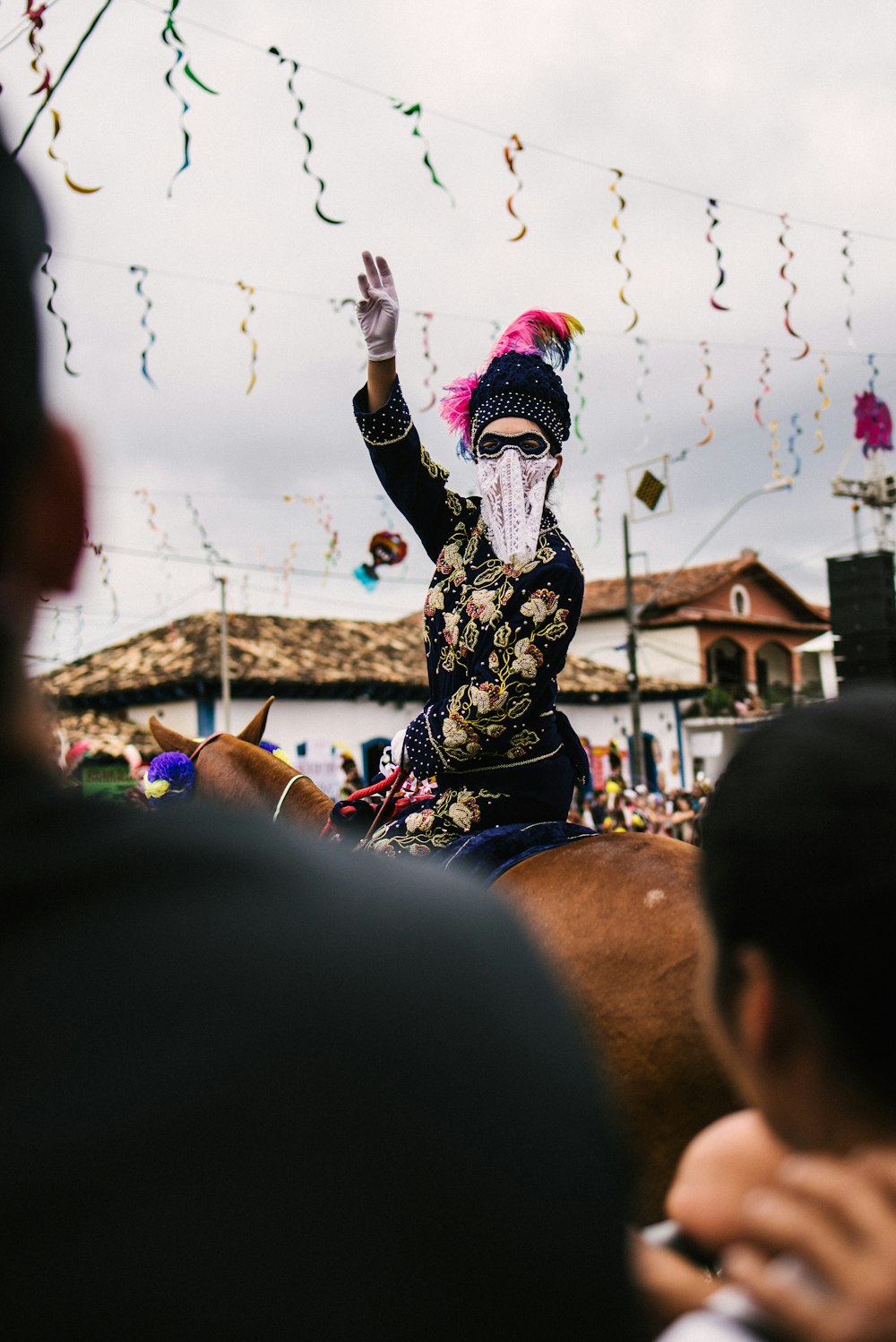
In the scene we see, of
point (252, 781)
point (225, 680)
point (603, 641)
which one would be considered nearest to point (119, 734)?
point (225, 680)

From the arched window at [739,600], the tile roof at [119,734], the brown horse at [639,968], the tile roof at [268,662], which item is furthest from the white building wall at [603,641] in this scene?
the brown horse at [639,968]

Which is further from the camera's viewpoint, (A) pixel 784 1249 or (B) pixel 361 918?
(A) pixel 784 1249

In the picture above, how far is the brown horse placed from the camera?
2.46 meters

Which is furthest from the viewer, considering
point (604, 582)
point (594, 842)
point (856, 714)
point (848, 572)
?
point (604, 582)

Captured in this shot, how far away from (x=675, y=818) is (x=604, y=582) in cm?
2530

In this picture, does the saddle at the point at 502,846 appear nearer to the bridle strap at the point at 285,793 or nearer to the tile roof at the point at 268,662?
the bridle strap at the point at 285,793

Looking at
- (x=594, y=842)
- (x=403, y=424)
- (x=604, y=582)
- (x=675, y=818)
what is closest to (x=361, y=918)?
(x=594, y=842)

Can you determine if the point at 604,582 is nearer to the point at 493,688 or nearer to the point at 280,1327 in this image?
the point at 493,688

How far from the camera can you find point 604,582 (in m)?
41.3

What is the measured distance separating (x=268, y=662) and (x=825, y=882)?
80.1ft

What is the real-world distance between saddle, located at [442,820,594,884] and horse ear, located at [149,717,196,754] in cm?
144

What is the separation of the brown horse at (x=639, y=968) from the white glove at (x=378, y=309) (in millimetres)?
1567

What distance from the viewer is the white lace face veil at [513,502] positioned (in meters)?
3.18

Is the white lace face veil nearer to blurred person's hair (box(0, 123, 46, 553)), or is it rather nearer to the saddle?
the saddle
